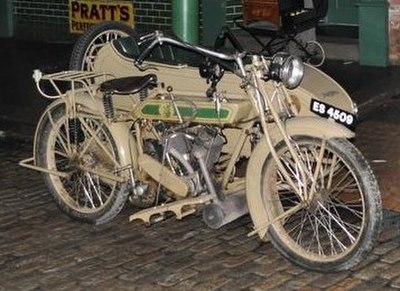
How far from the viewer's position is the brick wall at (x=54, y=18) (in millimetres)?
12445

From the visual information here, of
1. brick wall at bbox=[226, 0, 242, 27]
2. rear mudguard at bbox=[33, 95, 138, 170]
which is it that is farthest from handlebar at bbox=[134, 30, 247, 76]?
brick wall at bbox=[226, 0, 242, 27]

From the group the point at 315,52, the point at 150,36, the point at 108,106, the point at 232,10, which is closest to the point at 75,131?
the point at 108,106

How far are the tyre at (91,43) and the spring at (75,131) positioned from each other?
503 mm

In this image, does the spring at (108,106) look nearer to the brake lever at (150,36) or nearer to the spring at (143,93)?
the spring at (143,93)

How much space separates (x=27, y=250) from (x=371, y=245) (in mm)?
2134

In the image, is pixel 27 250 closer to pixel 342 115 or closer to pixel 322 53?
pixel 342 115

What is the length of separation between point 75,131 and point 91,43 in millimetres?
799

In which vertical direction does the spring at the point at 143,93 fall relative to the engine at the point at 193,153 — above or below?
above

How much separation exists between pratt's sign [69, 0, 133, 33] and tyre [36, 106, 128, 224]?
6.64 metres

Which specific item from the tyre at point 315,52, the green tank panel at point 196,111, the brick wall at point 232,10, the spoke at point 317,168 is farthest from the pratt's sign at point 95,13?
the spoke at point 317,168

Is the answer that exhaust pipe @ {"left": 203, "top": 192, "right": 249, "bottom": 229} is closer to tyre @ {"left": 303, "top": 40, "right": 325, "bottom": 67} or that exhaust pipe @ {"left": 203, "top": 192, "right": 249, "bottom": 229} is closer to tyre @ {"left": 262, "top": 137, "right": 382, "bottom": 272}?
tyre @ {"left": 262, "top": 137, "right": 382, "bottom": 272}

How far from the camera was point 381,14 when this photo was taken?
33.3ft

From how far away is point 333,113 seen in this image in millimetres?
5051

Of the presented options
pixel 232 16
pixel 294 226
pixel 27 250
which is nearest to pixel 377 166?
pixel 294 226
